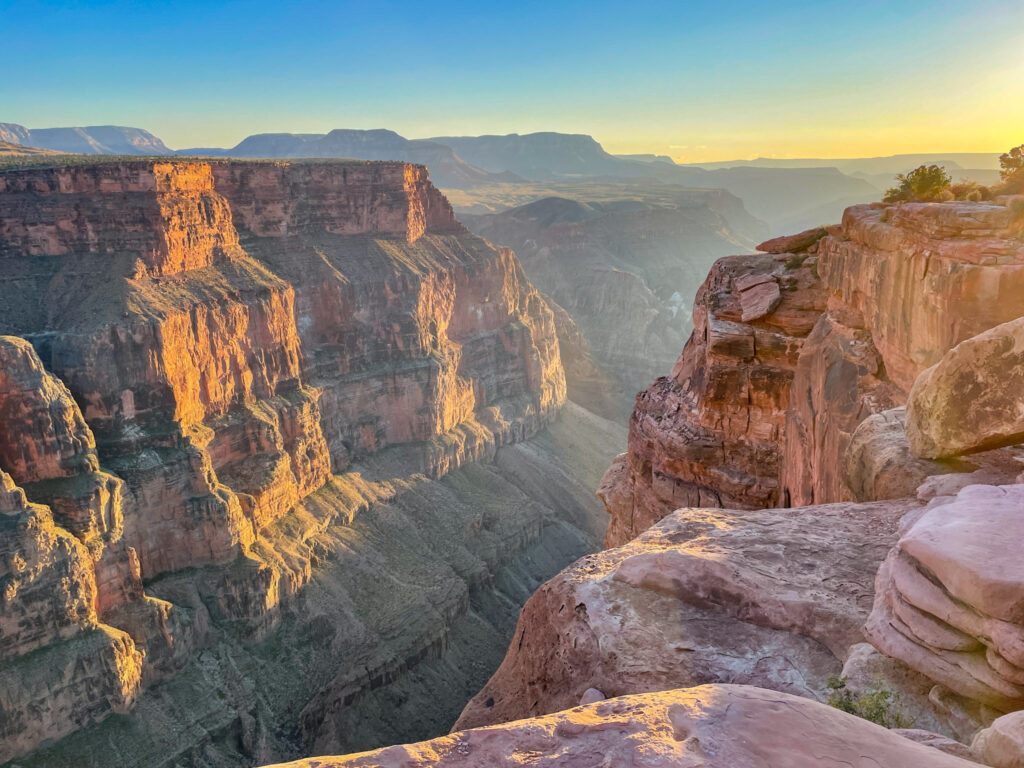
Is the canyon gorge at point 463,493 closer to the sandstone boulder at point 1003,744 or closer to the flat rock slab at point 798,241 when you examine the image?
the sandstone boulder at point 1003,744

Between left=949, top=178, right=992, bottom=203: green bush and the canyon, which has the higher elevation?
left=949, top=178, right=992, bottom=203: green bush

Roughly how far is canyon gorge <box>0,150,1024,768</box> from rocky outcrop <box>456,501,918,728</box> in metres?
0.06

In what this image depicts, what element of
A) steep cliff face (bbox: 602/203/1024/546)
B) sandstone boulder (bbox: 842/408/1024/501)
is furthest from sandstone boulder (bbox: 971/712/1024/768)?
steep cliff face (bbox: 602/203/1024/546)

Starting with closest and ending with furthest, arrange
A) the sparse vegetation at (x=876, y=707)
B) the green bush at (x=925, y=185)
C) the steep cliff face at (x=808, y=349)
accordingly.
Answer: the sparse vegetation at (x=876, y=707) → the steep cliff face at (x=808, y=349) → the green bush at (x=925, y=185)

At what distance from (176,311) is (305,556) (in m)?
18.1

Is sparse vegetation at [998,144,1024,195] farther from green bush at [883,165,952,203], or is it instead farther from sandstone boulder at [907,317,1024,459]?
sandstone boulder at [907,317,1024,459]

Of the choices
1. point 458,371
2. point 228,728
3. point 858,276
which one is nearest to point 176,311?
point 228,728

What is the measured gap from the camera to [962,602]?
668 cm

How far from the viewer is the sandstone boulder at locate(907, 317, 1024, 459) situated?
9508 millimetres

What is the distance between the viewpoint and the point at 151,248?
4444cm

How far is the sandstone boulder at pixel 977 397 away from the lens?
9.51 metres

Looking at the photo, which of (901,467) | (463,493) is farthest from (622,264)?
(901,467)

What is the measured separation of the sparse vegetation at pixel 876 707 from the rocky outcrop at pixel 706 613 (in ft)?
2.83

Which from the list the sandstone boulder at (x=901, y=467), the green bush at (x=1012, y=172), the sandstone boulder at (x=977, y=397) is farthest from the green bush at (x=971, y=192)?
the sandstone boulder at (x=977, y=397)
